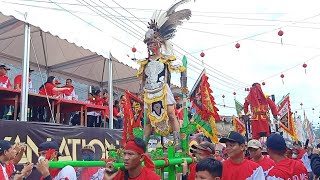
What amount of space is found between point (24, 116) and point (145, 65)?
2.55m

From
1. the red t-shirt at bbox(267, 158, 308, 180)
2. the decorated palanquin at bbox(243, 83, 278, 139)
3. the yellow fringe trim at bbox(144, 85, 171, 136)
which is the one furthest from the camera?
the decorated palanquin at bbox(243, 83, 278, 139)

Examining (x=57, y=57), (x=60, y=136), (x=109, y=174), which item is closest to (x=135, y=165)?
(x=109, y=174)

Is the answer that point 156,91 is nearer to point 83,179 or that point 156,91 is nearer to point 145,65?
point 145,65

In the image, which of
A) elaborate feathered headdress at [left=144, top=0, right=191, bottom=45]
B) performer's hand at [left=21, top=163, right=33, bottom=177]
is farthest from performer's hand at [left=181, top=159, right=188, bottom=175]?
elaborate feathered headdress at [left=144, top=0, right=191, bottom=45]

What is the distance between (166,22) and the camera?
15.4 feet

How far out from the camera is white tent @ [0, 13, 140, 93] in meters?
7.58

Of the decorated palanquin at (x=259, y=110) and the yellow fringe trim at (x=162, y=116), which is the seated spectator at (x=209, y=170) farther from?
the decorated palanquin at (x=259, y=110)

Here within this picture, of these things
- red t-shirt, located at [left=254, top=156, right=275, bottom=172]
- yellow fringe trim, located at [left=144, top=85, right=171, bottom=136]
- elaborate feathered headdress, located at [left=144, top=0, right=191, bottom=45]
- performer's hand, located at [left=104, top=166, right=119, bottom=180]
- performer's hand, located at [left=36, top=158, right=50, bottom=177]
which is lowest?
red t-shirt, located at [left=254, top=156, right=275, bottom=172]

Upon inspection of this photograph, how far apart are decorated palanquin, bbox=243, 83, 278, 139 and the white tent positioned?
344 centimetres

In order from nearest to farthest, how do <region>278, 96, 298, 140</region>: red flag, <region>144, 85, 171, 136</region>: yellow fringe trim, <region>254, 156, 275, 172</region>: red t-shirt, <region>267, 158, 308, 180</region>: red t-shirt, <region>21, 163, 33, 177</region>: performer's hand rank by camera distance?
<region>21, 163, 33, 177</region>: performer's hand < <region>267, 158, 308, 180</region>: red t-shirt < <region>254, 156, 275, 172</region>: red t-shirt < <region>144, 85, 171, 136</region>: yellow fringe trim < <region>278, 96, 298, 140</region>: red flag

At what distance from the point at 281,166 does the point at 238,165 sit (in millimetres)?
369

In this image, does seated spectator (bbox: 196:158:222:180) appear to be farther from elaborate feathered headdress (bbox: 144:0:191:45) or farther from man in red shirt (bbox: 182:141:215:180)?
elaborate feathered headdress (bbox: 144:0:191:45)

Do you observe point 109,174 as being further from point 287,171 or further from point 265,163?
point 265,163

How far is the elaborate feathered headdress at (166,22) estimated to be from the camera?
466cm
